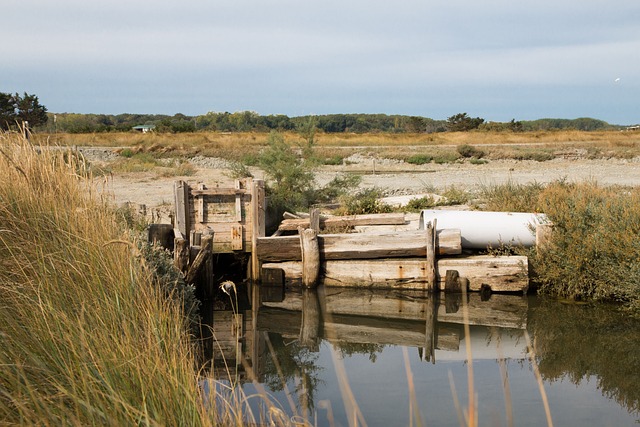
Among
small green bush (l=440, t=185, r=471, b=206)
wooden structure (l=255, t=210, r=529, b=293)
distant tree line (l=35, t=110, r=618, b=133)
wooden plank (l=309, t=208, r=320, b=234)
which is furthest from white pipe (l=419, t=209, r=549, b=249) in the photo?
distant tree line (l=35, t=110, r=618, b=133)

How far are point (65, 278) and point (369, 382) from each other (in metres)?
3.43

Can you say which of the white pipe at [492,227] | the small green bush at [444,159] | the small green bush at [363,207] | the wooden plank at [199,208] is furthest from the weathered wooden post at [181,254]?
the small green bush at [444,159]

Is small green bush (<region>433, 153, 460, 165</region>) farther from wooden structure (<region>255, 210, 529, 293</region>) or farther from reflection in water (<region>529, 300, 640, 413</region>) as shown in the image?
reflection in water (<region>529, 300, 640, 413</region>)

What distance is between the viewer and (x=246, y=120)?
99.7 metres

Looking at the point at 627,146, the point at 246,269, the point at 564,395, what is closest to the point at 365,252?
the point at 246,269

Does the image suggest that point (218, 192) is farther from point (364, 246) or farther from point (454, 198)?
point (454, 198)

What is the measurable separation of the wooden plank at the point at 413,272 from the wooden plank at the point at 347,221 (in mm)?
1284

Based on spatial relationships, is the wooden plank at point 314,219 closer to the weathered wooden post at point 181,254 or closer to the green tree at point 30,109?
the weathered wooden post at point 181,254

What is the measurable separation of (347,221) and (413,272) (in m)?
2.03

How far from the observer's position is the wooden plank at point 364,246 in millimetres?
11070

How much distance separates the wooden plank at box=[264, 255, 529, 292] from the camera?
10875 millimetres

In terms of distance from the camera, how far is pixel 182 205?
12.1 m

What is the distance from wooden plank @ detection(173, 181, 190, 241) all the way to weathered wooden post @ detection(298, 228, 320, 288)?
2084 mm

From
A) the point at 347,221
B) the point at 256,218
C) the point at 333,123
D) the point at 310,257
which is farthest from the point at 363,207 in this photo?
the point at 333,123
